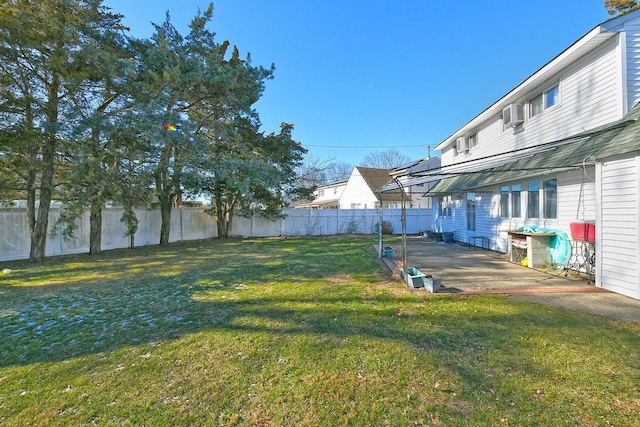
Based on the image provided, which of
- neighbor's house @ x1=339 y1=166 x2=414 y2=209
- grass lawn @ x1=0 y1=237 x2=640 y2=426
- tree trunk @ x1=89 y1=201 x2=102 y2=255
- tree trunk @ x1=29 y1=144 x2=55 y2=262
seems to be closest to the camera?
grass lawn @ x1=0 y1=237 x2=640 y2=426

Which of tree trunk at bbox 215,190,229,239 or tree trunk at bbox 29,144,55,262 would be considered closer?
tree trunk at bbox 29,144,55,262

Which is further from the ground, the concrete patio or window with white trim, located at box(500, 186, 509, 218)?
window with white trim, located at box(500, 186, 509, 218)

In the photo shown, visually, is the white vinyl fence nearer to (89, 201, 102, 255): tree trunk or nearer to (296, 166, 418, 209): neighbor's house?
(89, 201, 102, 255): tree trunk

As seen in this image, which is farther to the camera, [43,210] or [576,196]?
[43,210]

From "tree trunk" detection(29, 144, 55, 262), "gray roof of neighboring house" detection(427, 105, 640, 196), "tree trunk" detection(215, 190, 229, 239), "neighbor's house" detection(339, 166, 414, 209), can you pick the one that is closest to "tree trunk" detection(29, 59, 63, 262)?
"tree trunk" detection(29, 144, 55, 262)

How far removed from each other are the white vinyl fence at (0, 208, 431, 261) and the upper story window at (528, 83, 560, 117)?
10.9 m

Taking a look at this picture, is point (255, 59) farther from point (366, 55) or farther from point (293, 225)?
point (293, 225)

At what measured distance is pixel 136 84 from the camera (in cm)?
887

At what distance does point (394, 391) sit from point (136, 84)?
1058 cm

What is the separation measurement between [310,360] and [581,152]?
22.3 feet

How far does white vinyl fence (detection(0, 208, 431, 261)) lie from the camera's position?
922 centimetres

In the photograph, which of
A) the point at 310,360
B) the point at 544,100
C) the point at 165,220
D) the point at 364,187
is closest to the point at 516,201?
the point at 544,100

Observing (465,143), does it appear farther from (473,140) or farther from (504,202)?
(504,202)

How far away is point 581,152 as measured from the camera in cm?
586
